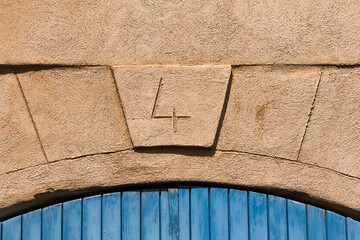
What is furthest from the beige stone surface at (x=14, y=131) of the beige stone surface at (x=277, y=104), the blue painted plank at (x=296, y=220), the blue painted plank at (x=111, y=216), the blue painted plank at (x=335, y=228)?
the blue painted plank at (x=335, y=228)

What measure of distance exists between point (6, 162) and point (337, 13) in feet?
6.28

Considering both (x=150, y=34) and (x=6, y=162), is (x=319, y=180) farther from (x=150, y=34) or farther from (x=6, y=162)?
(x=6, y=162)

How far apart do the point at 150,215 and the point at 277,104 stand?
90 cm

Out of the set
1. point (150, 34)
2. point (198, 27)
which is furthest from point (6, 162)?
point (198, 27)

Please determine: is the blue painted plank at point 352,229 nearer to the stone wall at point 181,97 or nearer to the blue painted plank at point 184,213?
the stone wall at point 181,97

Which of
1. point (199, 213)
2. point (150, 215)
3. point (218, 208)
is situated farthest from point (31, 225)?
point (218, 208)

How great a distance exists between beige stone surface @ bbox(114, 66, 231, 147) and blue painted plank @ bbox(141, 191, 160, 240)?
0.29 metres

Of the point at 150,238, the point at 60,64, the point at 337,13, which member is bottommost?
the point at 150,238

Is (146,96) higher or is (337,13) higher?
(337,13)

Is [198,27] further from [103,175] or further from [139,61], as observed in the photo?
[103,175]

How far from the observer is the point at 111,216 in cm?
245

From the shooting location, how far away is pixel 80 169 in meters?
2.40

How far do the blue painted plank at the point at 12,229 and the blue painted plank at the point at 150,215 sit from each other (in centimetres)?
66

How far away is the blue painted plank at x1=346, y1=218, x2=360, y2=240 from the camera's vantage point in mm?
2438
